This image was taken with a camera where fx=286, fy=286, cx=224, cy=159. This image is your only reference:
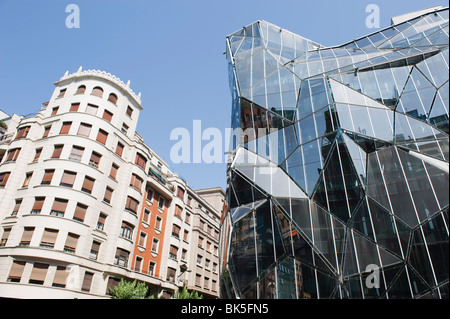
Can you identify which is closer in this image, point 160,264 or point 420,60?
point 420,60

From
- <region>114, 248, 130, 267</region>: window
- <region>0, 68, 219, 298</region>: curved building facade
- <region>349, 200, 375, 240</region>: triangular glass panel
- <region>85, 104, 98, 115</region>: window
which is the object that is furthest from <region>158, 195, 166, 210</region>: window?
<region>349, 200, 375, 240</region>: triangular glass panel

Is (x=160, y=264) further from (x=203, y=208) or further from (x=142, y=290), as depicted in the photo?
(x=203, y=208)

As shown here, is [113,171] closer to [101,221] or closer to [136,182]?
[136,182]

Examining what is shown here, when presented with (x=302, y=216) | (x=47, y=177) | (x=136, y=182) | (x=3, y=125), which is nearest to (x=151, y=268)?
(x=136, y=182)

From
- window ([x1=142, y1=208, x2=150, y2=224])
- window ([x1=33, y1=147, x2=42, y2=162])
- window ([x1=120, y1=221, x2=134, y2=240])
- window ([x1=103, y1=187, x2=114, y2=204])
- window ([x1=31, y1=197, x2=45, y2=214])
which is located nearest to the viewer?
window ([x1=31, y1=197, x2=45, y2=214])

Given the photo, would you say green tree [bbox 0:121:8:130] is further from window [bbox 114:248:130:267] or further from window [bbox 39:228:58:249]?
window [bbox 114:248:130:267]

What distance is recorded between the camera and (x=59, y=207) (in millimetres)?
18328

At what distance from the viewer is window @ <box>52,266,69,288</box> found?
55.0 ft

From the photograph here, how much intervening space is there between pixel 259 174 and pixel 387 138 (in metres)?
5.66

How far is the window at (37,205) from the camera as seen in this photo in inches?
716

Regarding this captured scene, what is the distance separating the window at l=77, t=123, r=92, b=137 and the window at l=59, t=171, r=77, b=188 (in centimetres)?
337

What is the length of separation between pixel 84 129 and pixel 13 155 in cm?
582

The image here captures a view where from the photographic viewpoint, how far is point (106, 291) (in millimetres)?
19391

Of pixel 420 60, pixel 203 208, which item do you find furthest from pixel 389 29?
pixel 203 208
